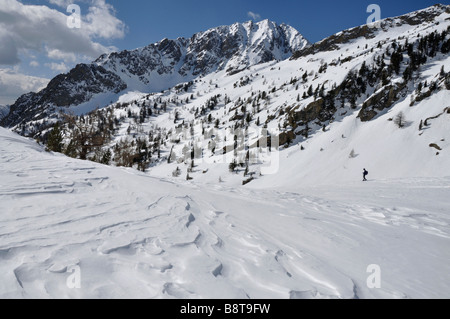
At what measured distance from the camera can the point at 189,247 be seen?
3.20 metres

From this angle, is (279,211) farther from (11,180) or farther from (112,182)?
(11,180)

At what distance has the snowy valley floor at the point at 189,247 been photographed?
2281 millimetres

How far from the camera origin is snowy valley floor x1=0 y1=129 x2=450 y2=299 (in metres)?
2.28

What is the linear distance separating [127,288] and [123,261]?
509 millimetres

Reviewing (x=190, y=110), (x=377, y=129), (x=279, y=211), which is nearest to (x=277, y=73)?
(x=190, y=110)
